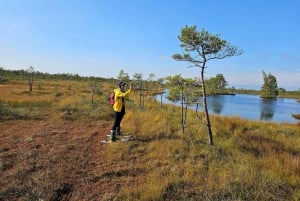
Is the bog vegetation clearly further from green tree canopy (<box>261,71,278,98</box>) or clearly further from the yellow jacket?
green tree canopy (<box>261,71,278,98</box>)

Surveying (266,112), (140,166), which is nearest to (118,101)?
(140,166)

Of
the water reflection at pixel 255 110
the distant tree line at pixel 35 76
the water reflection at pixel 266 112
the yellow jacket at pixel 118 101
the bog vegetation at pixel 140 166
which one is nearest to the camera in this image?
the bog vegetation at pixel 140 166

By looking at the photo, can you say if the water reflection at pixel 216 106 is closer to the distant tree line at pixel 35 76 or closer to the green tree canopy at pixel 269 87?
the distant tree line at pixel 35 76

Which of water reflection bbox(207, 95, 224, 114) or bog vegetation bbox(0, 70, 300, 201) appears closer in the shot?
bog vegetation bbox(0, 70, 300, 201)

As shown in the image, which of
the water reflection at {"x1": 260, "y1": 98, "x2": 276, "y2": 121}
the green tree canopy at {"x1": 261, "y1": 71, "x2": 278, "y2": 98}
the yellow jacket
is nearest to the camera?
the yellow jacket

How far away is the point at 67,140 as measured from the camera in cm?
841

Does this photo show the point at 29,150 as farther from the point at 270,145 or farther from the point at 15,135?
the point at 270,145

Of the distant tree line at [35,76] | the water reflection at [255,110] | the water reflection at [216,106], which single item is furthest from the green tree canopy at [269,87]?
the distant tree line at [35,76]

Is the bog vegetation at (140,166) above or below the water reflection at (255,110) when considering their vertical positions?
above

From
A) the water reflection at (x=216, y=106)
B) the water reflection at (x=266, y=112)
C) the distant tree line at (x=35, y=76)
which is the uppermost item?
the distant tree line at (x=35, y=76)

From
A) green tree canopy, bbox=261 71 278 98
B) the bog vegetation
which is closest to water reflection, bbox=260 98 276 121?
the bog vegetation

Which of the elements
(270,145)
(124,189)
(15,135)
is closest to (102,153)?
(124,189)

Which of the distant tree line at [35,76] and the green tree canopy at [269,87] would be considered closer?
the distant tree line at [35,76]

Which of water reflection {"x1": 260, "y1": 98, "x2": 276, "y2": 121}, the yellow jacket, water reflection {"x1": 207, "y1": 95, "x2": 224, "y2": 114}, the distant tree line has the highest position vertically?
the distant tree line
